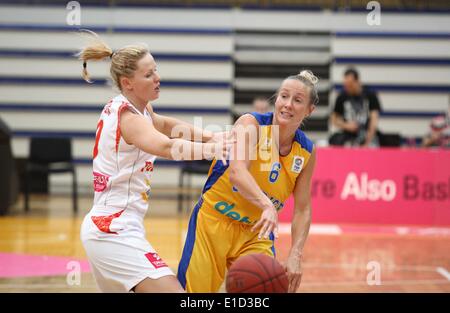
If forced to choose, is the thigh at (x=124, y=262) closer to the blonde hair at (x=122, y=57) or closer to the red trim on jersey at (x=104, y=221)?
the red trim on jersey at (x=104, y=221)

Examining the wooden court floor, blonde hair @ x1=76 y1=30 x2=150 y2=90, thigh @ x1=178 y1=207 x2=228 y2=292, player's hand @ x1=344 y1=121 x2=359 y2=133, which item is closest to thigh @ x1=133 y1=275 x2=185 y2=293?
thigh @ x1=178 y1=207 x2=228 y2=292

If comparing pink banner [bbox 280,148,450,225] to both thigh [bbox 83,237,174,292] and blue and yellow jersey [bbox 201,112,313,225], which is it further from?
thigh [bbox 83,237,174,292]

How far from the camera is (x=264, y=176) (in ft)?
12.6

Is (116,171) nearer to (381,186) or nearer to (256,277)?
(256,277)

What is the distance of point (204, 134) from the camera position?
4.01 m

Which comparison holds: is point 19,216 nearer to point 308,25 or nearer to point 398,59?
point 308,25

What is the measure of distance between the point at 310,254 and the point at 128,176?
457cm

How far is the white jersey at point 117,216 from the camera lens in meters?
3.36

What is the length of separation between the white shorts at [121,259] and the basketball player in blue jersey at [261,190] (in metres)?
0.47

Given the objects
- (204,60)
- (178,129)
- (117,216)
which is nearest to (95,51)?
(178,129)

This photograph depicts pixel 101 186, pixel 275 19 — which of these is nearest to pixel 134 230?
pixel 101 186

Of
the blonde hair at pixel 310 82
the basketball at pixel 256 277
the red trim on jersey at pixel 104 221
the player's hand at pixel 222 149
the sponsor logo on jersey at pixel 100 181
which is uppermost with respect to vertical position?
the blonde hair at pixel 310 82

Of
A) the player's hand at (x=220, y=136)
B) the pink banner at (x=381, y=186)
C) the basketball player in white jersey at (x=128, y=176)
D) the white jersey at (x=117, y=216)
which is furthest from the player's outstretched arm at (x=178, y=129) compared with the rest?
the pink banner at (x=381, y=186)

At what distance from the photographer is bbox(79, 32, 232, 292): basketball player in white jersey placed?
129 inches
